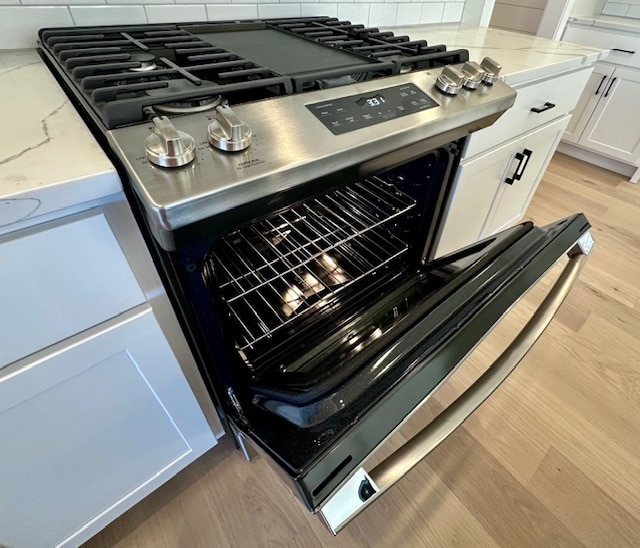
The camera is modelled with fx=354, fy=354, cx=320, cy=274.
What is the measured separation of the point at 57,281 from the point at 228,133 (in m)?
0.29

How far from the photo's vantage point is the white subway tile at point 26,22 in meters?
0.76

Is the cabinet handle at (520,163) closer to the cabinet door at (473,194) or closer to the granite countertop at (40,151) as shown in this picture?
the cabinet door at (473,194)

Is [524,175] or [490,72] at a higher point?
[490,72]

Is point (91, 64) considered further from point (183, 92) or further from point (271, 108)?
point (271, 108)

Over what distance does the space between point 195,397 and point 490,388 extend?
0.58 m

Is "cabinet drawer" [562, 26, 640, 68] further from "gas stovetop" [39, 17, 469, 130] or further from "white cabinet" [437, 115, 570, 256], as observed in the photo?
"gas stovetop" [39, 17, 469, 130]

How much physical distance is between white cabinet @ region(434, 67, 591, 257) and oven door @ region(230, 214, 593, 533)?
427 millimetres

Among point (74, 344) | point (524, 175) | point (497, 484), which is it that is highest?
point (74, 344)

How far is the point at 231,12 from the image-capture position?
99 centimetres

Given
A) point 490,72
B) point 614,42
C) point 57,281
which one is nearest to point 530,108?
point 490,72

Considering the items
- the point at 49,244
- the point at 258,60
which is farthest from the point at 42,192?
the point at 258,60

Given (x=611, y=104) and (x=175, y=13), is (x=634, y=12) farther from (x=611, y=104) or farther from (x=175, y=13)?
(x=175, y=13)

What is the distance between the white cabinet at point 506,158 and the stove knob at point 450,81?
276 millimetres

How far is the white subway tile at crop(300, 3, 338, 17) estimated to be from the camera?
1111 mm
